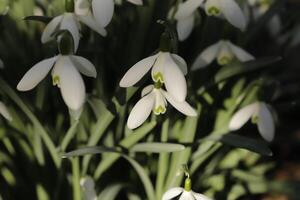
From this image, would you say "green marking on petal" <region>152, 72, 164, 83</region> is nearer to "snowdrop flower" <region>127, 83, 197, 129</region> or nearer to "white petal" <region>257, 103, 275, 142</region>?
"snowdrop flower" <region>127, 83, 197, 129</region>

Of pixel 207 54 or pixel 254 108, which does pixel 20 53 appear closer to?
pixel 207 54

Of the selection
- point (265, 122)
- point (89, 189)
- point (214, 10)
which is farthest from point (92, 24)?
point (265, 122)

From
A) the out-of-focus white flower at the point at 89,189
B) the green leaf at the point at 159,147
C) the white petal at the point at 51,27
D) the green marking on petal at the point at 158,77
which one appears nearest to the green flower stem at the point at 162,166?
the green leaf at the point at 159,147

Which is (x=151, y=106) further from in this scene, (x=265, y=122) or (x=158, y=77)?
(x=265, y=122)

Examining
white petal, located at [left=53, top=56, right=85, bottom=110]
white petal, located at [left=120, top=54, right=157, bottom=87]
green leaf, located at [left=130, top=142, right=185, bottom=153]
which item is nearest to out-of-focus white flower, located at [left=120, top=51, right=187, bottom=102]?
white petal, located at [left=120, top=54, right=157, bottom=87]

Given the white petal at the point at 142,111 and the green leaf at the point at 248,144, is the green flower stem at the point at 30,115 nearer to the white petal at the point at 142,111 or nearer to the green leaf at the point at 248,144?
the white petal at the point at 142,111

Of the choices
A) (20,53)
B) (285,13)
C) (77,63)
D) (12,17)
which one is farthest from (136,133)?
(285,13)
